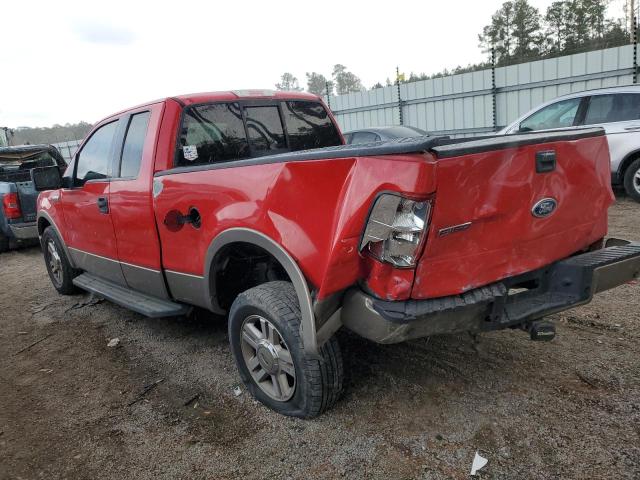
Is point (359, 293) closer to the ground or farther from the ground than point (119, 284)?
farther from the ground

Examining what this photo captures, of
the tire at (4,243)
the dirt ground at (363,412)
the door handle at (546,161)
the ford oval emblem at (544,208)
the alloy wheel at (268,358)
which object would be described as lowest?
the dirt ground at (363,412)

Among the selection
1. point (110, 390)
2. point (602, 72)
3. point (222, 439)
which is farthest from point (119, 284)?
point (602, 72)

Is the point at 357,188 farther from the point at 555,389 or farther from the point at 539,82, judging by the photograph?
the point at 539,82

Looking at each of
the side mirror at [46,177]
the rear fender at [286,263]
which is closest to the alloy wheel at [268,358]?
the rear fender at [286,263]

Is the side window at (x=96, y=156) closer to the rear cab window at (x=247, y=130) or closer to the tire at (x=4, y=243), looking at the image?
the rear cab window at (x=247, y=130)

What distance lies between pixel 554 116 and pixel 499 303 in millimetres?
6553

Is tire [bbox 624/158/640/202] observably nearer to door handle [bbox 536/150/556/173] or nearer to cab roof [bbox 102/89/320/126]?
cab roof [bbox 102/89/320/126]

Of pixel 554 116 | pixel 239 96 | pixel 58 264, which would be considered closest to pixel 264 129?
pixel 239 96

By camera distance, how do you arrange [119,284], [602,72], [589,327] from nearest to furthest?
[589,327], [119,284], [602,72]

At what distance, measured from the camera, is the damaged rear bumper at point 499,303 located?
2119mm

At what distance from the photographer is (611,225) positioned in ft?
20.6

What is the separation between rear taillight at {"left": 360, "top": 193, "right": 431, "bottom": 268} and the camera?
199 cm

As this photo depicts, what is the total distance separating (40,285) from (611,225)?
7.48m

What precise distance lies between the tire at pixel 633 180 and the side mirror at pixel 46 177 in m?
7.61
